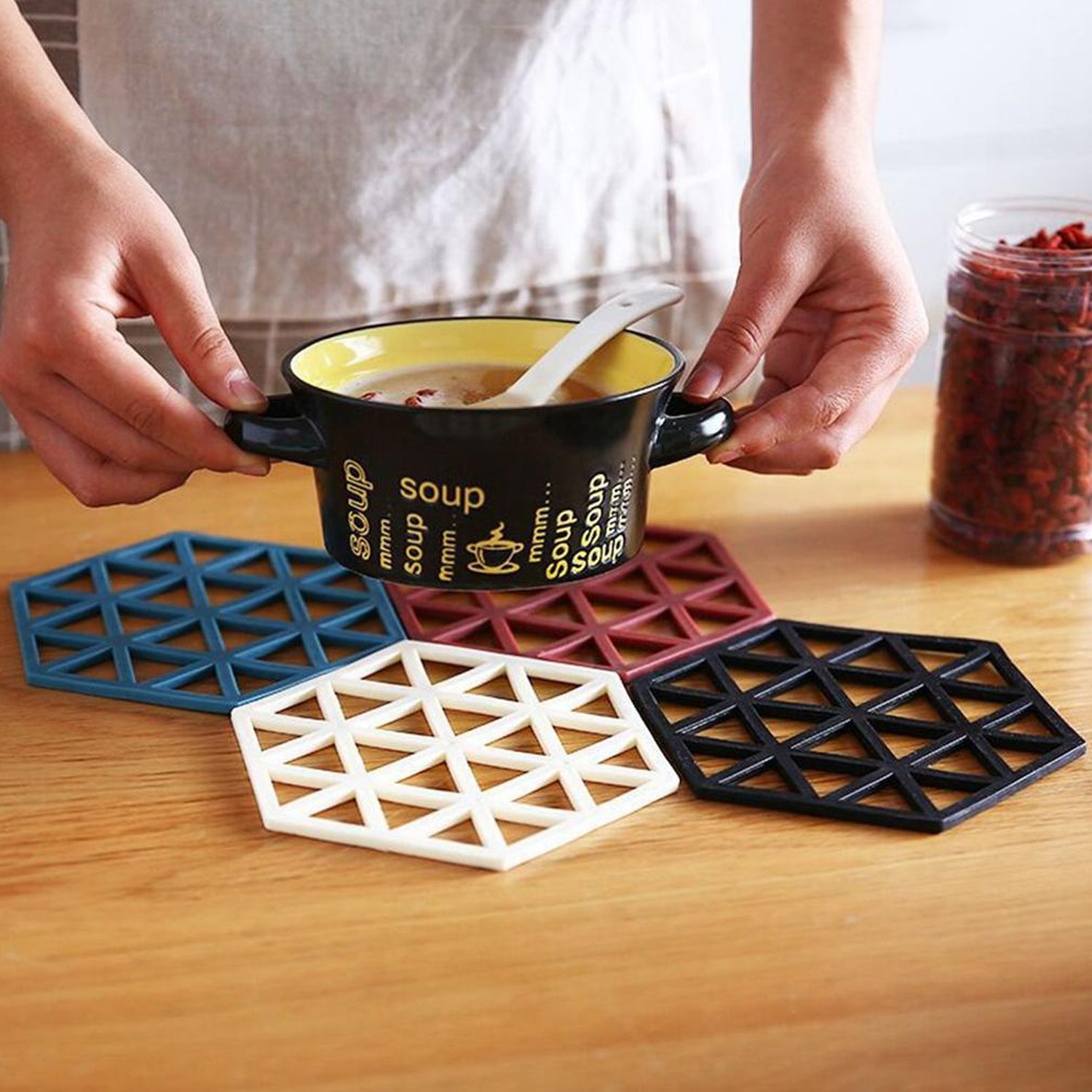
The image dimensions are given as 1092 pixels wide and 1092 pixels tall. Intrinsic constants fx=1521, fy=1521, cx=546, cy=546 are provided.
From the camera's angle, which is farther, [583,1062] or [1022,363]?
[1022,363]

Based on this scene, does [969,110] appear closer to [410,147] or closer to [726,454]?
[410,147]

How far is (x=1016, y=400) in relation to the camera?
2.82 ft

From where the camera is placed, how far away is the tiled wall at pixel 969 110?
163 centimetres

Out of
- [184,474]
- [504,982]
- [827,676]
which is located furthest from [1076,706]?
[184,474]

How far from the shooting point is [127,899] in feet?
1.95

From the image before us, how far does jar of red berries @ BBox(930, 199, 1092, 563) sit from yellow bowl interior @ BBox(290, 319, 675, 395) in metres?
0.26

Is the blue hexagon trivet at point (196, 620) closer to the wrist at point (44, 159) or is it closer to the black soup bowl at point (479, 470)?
the black soup bowl at point (479, 470)

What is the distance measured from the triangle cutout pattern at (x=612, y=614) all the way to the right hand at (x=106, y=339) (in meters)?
0.16

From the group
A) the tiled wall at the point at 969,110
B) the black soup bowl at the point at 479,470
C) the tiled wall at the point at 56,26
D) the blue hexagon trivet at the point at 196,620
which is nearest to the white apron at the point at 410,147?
the tiled wall at the point at 56,26

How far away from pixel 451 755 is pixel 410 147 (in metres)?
0.48

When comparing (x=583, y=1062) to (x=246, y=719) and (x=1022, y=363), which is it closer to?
(x=246, y=719)

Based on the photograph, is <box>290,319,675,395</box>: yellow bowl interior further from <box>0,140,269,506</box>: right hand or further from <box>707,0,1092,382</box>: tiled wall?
<box>707,0,1092,382</box>: tiled wall

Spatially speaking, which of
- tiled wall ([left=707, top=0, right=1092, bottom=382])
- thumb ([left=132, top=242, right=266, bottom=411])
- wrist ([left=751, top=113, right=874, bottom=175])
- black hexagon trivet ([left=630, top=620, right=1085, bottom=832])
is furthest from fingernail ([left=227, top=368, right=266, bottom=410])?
tiled wall ([left=707, top=0, right=1092, bottom=382])

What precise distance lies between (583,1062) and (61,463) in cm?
40
